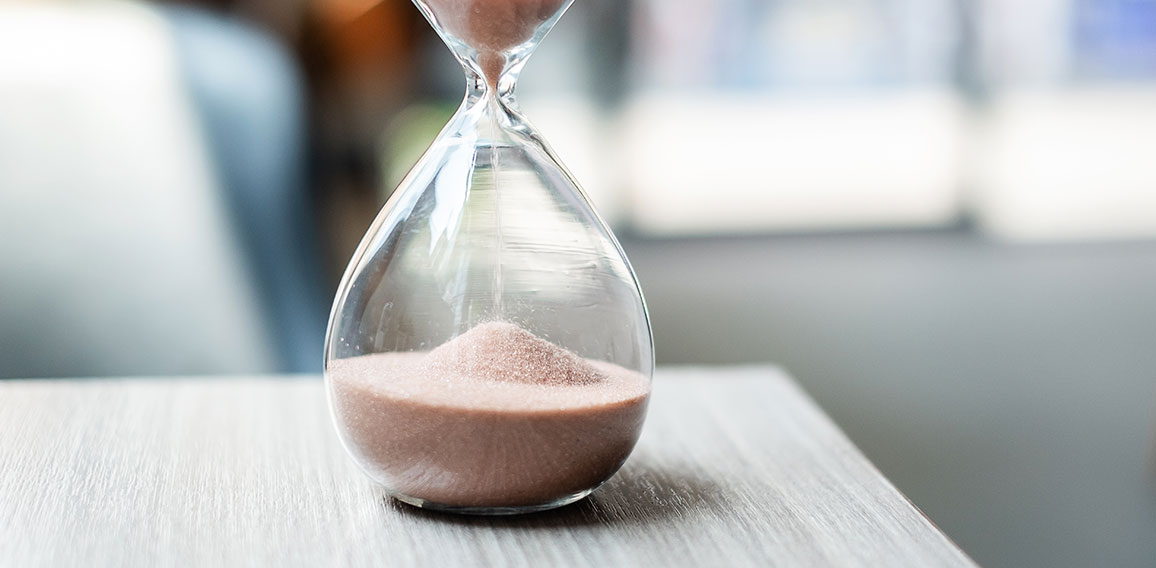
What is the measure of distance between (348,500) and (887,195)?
2126 mm

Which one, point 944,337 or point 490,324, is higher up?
point 490,324

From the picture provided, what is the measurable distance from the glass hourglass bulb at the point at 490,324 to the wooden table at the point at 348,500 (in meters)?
0.02

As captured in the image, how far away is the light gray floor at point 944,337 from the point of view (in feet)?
7.41

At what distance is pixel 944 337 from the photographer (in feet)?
7.84

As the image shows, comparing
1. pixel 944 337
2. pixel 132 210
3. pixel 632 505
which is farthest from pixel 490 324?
pixel 944 337

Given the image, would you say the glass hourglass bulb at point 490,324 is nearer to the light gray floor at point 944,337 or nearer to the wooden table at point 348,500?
the wooden table at point 348,500

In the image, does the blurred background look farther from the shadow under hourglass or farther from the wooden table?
the shadow under hourglass

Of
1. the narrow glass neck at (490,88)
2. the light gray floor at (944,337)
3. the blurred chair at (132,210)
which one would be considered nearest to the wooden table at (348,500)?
the narrow glass neck at (490,88)

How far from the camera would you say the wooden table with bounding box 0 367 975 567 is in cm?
45

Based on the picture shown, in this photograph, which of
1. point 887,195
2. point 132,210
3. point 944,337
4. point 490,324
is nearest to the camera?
point 490,324

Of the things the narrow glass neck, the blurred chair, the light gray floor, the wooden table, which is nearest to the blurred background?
the light gray floor

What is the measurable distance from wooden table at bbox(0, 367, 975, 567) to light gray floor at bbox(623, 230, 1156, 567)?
1682 mm

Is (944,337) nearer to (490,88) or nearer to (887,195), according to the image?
(887,195)

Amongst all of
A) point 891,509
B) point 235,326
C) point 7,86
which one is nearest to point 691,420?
point 891,509
